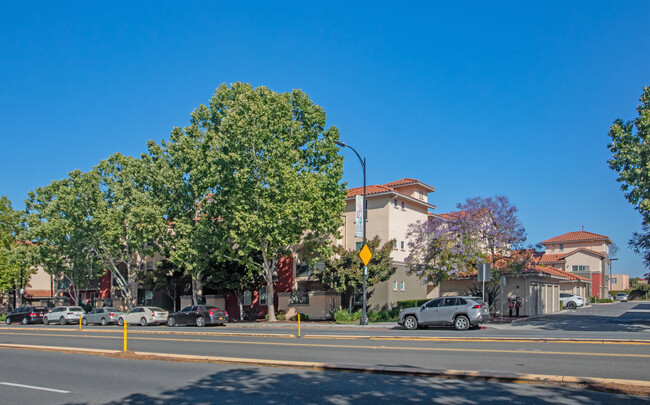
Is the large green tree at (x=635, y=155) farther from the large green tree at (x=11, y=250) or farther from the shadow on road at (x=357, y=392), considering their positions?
the large green tree at (x=11, y=250)

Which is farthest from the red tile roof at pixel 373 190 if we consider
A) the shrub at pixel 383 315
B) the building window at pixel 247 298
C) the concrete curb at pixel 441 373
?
the concrete curb at pixel 441 373

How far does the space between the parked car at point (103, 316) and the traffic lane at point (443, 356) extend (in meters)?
24.3

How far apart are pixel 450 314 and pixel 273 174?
1511 centimetres

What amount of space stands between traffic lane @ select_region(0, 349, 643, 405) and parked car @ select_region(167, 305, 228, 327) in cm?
2203

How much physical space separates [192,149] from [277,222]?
36.2 ft

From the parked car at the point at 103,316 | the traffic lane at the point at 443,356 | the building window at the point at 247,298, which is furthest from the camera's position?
the building window at the point at 247,298

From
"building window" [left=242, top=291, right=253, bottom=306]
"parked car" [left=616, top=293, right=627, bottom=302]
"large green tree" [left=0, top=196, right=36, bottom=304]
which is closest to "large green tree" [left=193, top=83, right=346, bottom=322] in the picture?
"building window" [left=242, top=291, right=253, bottom=306]

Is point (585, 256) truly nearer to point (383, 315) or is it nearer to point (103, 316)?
point (383, 315)

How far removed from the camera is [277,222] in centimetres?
3591

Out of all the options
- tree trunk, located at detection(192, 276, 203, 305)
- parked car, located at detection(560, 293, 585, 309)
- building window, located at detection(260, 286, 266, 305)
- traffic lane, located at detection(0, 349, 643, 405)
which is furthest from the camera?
parked car, located at detection(560, 293, 585, 309)

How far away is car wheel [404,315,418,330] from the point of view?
2670 cm

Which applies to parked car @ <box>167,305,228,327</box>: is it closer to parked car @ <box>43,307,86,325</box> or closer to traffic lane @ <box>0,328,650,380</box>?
parked car @ <box>43,307,86,325</box>

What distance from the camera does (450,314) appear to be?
84.3 feet

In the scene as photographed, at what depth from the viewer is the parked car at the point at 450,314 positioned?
2520 cm
